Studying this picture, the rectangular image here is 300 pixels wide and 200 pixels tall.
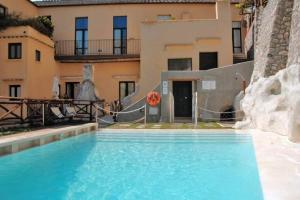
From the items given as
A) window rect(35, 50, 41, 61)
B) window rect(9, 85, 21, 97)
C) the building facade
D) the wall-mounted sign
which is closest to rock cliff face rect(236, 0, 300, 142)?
the wall-mounted sign

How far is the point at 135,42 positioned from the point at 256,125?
13459 mm

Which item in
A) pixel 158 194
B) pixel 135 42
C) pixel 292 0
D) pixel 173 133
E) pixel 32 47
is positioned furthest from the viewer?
pixel 135 42

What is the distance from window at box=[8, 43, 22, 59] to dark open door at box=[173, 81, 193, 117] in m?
9.36

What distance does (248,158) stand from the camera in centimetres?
754

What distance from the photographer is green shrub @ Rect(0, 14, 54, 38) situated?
19734 mm

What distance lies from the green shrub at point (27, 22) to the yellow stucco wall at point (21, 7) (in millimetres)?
746

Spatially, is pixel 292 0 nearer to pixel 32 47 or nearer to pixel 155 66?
pixel 155 66

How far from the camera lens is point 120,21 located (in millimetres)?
24234

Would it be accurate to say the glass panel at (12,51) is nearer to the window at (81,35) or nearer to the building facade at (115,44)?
the building facade at (115,44)

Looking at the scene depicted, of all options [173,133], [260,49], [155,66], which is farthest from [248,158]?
[155,66]

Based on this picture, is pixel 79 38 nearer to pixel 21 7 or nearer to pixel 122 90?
pixel 21 7

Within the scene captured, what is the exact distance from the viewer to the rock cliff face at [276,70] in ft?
32.9

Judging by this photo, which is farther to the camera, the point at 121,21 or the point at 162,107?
the point at 121,21

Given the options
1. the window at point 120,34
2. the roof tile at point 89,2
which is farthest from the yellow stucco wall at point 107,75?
the roof tile at point 89,2
